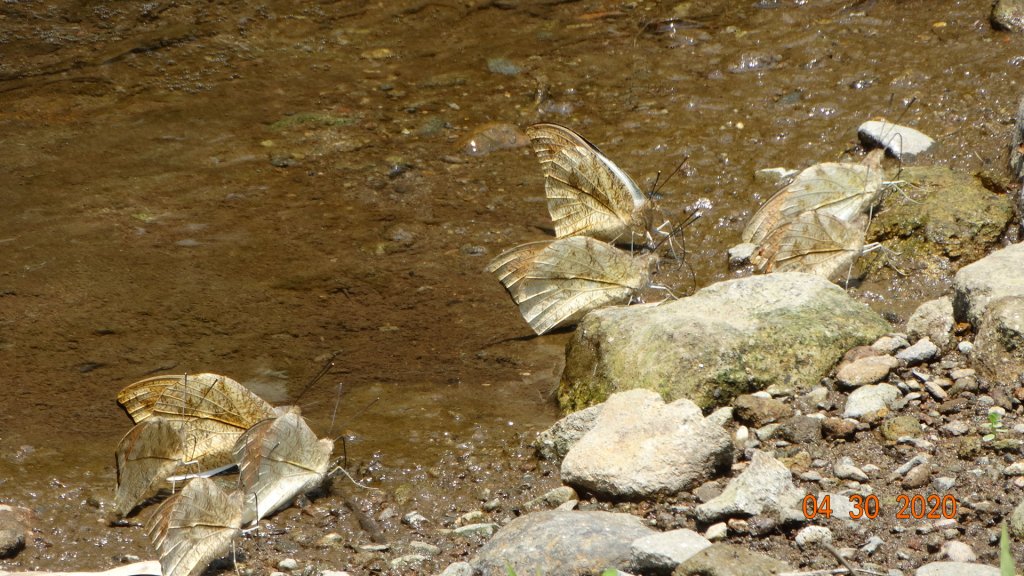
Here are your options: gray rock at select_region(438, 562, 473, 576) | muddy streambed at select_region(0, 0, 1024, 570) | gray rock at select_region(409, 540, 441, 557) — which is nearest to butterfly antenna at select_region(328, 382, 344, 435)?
muddy streambed at select_region(0, 0, 1024, 570)

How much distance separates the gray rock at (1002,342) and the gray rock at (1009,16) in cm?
392

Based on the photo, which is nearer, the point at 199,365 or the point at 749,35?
the point at 199,365

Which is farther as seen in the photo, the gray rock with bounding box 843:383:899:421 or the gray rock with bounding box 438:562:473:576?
the gray rock with bounding box 843:383:899:421

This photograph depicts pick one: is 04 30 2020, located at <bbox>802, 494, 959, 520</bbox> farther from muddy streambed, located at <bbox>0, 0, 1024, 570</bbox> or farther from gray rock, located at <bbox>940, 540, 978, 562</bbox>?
muddy streambed, located at <bbox>0, 0, 1024, 570</bbox>

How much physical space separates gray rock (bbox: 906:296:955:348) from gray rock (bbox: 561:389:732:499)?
1222mm

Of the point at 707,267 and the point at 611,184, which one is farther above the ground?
the point at 611,184

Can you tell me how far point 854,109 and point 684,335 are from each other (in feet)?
10.3

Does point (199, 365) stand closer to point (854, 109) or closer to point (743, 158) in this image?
point (743, 158)

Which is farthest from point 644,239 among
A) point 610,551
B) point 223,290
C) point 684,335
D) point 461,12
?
point 461,12

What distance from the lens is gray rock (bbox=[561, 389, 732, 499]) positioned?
390 centimetres

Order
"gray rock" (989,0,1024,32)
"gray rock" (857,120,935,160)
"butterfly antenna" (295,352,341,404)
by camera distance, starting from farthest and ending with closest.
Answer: "gray rock" (989,0,1024,32)
"gray rock" (857,120,935,160)
"butterfly antenna" (295,352,341,404)

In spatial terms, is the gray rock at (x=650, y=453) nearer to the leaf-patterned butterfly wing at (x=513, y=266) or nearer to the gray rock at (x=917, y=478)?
the gray rock at (x=917, y=478)

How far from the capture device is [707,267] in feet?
19.3

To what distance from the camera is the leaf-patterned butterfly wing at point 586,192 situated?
19.9ft
